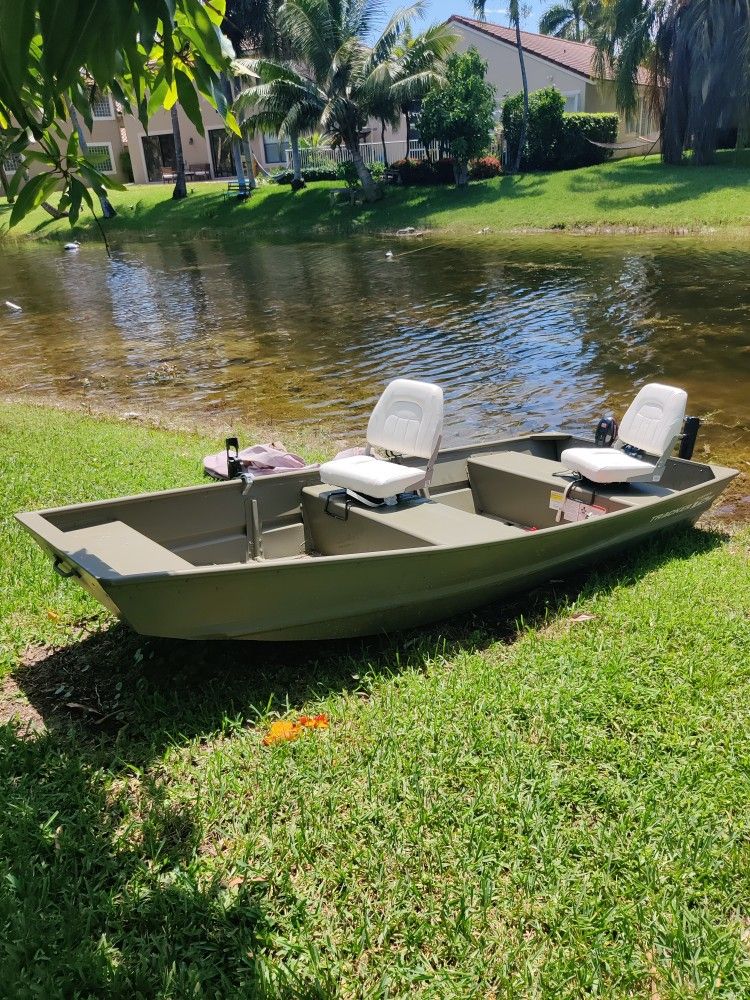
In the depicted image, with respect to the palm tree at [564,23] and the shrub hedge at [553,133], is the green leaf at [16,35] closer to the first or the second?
the shrub hedge at [553,133]

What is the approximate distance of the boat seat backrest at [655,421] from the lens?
7453mm

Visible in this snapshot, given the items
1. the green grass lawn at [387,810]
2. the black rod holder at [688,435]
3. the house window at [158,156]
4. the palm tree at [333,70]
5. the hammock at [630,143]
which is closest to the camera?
the green grass lawn at [387,810]

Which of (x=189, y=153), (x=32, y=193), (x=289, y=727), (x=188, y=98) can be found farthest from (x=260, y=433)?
(x=189, y=153)

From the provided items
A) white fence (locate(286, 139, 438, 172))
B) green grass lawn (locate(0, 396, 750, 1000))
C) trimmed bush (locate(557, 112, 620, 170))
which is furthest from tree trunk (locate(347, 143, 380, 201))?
green grass lawn (locate(0, 396, 750, 1000))

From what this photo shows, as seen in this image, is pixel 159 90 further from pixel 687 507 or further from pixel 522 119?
pixel 522 119

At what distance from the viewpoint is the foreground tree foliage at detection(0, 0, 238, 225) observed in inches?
68.6

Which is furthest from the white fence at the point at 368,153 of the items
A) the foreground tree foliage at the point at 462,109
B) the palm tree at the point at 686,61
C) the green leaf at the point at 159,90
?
the green leaf at the point at 159,90

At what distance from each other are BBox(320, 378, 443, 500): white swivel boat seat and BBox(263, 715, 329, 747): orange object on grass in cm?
192

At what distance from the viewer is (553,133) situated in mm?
38719

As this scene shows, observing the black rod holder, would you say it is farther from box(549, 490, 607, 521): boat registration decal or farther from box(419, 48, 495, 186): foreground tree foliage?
box(419, 48, 495, 186): foreground tree foliage

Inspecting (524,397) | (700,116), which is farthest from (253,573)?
(700,116)

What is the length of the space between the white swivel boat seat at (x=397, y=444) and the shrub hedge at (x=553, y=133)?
1401 inches

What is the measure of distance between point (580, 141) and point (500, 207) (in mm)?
8191

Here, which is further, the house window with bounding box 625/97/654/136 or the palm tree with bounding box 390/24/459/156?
the house window with bounding box 625/97/654/136
